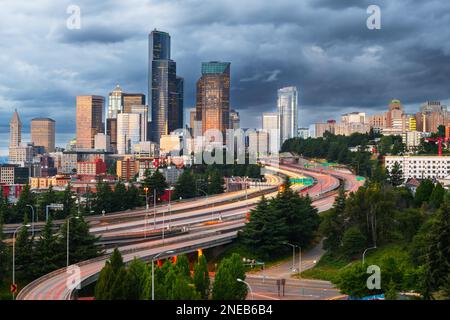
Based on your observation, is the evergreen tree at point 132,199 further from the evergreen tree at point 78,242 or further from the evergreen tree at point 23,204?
the evergreen tree at point 78,242

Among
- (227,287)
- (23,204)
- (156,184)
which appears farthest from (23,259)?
(156,184)

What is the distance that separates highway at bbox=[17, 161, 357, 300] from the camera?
2748cm

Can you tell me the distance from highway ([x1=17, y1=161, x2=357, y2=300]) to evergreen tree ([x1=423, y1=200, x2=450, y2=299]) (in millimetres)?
14939

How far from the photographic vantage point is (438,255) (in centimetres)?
2747

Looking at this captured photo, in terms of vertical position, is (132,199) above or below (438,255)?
below

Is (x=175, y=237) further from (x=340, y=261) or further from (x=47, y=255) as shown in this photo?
(x=47, y=255)

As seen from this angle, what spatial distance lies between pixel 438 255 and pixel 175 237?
21534mm

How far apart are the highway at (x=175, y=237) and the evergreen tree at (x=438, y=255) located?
1494cm

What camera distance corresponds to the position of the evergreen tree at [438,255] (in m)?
26.0

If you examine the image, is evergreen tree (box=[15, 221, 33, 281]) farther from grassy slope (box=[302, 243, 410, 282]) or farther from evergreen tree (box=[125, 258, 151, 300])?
grassy slope (box=[302, 243, 410, 282])

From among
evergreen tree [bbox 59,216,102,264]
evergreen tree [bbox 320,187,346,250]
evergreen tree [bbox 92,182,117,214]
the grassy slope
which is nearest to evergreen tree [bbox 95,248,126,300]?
evergreen tree [bbox 59,216,102,264]

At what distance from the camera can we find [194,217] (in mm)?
56500
